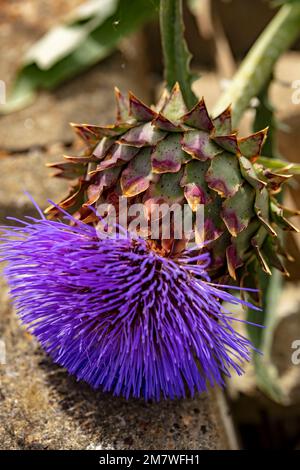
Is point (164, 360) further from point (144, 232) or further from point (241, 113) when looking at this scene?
point (241, 113)

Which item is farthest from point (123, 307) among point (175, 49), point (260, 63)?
point (260, 63)

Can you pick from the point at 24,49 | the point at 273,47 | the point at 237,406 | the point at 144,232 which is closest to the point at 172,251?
the point at 144,232

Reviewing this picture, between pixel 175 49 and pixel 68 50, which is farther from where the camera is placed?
pixel 68 50

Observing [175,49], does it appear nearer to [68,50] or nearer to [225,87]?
[225,87]

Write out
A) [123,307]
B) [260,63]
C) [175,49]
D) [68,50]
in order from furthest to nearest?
[68,50] < [260,63] < [175,49] < [123,307]

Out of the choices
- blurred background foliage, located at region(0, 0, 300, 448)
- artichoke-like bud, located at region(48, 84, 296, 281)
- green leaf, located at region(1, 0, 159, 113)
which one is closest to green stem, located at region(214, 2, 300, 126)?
blurred background foliage, located at region(0, 0, 300, 448)

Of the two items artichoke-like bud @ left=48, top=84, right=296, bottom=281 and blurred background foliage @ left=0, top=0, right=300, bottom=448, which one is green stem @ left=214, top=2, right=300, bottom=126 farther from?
artichoke-like bud @ left=48, top=84, right=296, bottom=281
